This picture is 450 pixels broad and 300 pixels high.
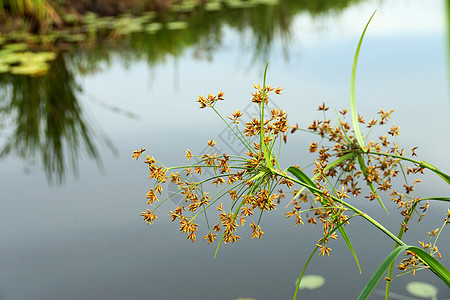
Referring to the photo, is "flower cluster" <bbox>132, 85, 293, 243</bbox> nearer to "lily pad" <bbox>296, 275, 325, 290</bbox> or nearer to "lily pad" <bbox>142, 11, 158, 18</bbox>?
"lily pad" <bbox>296, 275, 325, 290</bbox>

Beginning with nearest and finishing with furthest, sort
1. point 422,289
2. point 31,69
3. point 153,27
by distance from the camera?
point 422,289
point 31,69
point 153,27

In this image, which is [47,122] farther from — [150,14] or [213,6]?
[213,6]

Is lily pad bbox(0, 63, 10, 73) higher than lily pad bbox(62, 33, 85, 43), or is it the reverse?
lily pad bbox(62, 33, 85, 43)

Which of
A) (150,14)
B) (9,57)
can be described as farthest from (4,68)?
(150,14)

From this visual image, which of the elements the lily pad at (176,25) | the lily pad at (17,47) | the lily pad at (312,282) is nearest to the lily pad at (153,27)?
the lily pad at (176,25)

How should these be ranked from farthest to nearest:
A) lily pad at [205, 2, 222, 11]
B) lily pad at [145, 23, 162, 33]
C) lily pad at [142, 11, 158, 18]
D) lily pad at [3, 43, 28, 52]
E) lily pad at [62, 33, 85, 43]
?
1. lily pad at [205, 2, 222, 11]
2. lily pad at [142, 11, 158, 18]
3. lily pad at [145, 23, 162, 33]
4. lily pad at [62, 33, 85, 43]
5. lily pad at [3, 43, 28, 52]

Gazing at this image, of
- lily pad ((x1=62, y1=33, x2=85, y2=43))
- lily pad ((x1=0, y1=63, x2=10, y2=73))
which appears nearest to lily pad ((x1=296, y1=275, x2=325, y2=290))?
lily pad ((x1=0, y1=63, x2=10, y2=73))

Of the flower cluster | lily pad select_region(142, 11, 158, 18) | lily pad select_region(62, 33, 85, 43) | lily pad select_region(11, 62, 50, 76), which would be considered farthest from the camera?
lily pad select_region(142, 11, 158, 18)

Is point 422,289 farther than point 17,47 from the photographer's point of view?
No
